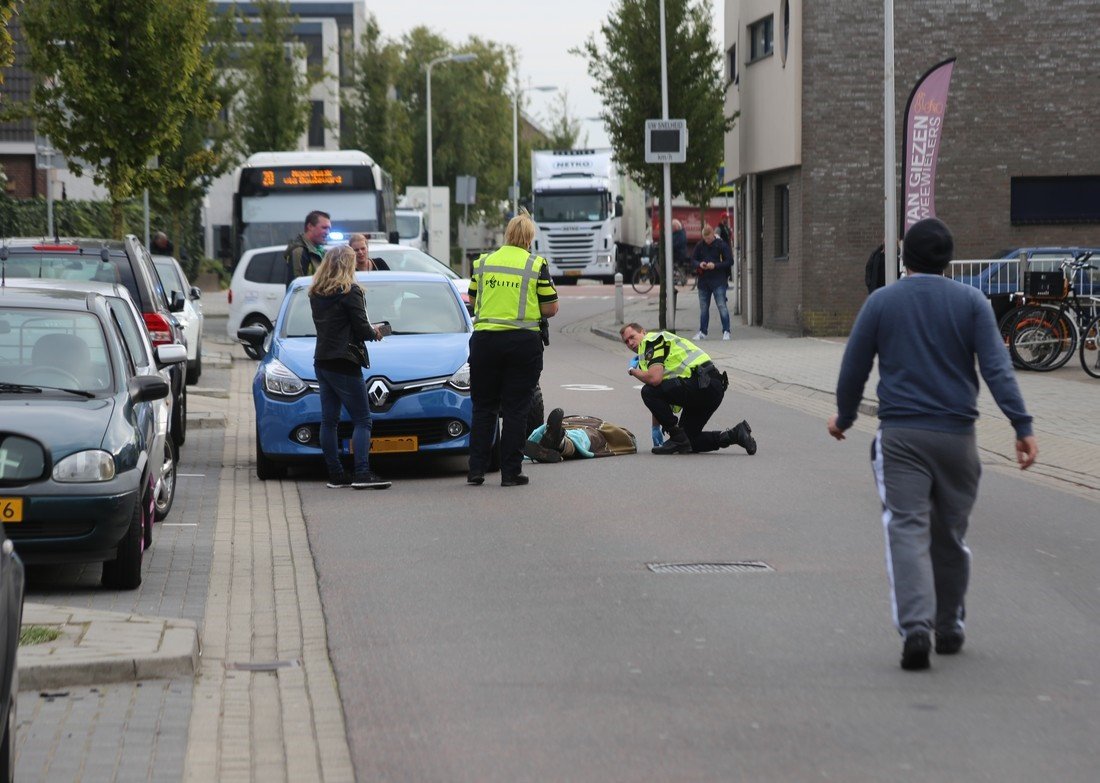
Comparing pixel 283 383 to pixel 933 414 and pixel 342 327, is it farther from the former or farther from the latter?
pixel 933 414

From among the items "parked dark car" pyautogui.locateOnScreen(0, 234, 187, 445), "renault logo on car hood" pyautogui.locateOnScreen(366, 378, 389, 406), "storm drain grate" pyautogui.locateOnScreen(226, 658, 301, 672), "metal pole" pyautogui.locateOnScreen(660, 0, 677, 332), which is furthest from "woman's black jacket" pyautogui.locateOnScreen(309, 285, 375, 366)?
"metal pole" pyautogui.locateOnScreen(660, 0, 677, 332)

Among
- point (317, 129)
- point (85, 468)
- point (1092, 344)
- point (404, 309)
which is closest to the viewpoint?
point (85, 468)

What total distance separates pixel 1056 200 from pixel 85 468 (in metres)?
23.5

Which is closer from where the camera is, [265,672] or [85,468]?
[265,672]

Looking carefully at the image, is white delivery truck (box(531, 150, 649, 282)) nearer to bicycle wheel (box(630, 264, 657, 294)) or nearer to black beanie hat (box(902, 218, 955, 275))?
bicycle wheel (box(630, 264, 657, 294))

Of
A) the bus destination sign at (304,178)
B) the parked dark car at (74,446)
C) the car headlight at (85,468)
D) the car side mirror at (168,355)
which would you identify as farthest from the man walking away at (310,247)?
the bus destination sign at (304,178)

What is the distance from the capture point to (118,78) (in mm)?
25156

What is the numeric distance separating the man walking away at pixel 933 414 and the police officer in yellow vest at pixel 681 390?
6879 mm

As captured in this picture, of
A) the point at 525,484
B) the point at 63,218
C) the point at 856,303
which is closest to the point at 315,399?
the point at 525,484

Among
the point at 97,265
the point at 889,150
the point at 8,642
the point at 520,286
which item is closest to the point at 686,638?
the point at 8,642

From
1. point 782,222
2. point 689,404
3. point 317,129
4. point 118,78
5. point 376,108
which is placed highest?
point 317,129

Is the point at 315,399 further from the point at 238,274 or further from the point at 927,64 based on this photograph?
the point at 927,64

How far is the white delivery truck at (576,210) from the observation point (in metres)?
52.7

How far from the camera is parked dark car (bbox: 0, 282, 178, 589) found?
26.9 feet
